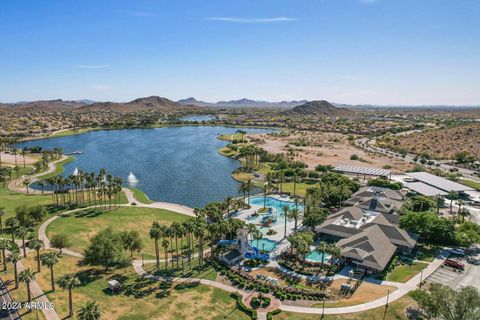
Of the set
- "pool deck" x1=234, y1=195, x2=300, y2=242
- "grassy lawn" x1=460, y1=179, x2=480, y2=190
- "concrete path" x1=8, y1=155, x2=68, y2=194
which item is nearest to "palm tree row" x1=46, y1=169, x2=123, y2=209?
"concrete path" x1=8, y1=155, x2=68, y2=194

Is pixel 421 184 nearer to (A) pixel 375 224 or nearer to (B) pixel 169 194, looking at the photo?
(A) pixel 375 224

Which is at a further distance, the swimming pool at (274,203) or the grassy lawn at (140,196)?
the grassy lawn at (140,196)

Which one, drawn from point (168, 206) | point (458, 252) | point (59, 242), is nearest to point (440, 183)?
point (458, 252)

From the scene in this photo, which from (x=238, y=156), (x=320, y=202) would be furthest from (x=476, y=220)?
(x=238, y=156)

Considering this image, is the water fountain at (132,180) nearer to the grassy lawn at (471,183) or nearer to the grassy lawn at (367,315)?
the grassy lawn at (367,315)

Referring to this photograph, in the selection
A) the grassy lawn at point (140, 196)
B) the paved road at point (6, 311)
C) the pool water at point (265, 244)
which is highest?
the paved road at point (6, 311)

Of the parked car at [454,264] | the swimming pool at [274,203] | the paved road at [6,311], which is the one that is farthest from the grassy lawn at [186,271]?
the parked car at [454,264]

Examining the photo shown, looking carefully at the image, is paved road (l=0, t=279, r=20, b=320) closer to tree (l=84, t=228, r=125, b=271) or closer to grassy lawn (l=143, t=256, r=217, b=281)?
tree (l=84, t=228, r=125, b=271)
